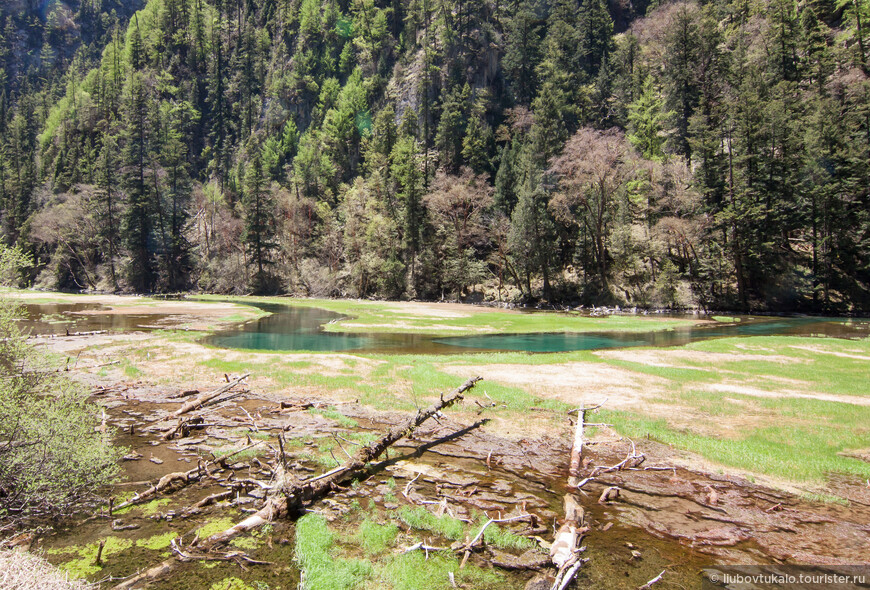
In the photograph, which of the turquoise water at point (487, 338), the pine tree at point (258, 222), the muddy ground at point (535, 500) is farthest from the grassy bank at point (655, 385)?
the pine tree at point (258, 222)

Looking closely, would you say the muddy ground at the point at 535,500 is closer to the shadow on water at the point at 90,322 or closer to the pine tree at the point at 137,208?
the shadow on water at the point at 90,322

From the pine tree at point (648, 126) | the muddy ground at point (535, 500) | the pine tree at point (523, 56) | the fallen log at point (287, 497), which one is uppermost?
the pine tree at point (523, 56)

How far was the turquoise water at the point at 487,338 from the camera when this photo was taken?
3108 cm

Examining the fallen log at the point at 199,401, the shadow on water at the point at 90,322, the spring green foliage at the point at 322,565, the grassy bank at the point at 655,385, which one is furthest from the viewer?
the shadow on water at the point at 90,322

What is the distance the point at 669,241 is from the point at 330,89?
10327 cm

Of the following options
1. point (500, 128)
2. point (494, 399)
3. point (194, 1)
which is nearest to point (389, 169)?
point (500, 128)

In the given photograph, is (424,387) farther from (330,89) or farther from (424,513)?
(330,89)

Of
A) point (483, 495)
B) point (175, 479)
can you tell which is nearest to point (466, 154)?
point (483, 495)

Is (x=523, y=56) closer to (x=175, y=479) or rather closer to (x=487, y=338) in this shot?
(x=487, y=338)

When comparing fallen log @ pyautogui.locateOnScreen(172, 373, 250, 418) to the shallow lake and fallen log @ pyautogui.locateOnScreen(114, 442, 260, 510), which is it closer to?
fallen log @ pyautogui.locateOnScreen(114, 442, 260, 510)

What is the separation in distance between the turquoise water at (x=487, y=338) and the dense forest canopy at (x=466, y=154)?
18.5m

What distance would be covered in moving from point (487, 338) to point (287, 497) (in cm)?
2946

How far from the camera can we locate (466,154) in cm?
9056

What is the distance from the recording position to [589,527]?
8.41 m
